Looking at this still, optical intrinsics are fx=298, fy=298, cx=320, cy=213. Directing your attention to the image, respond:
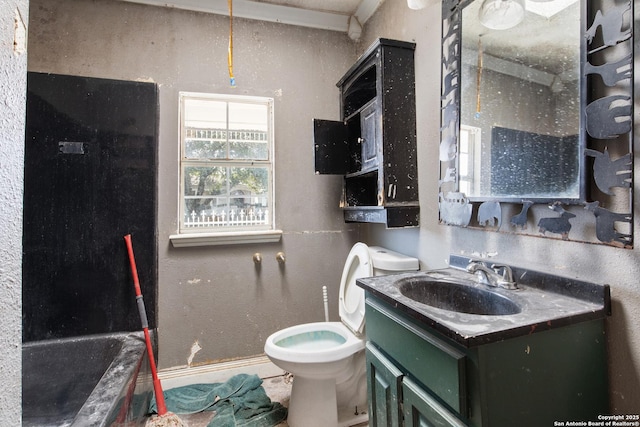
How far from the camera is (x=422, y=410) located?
33.8 inches

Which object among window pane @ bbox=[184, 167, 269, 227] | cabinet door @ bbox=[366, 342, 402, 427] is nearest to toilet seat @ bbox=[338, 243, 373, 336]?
cabinet door @ bbox=[366, 342, 402, 427]

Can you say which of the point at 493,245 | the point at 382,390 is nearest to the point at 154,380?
the point at 382,390

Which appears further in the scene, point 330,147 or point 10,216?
point 330,147

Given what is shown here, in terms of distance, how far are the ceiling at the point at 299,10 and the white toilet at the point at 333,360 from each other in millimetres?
1707

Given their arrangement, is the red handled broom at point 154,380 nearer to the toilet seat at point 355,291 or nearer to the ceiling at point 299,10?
the toilet seat at point 355,291

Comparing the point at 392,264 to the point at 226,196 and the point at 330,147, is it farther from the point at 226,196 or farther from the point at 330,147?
the point at 226,196

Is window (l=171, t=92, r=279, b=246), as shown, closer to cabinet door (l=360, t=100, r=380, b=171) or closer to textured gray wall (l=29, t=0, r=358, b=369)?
textured gray wall (l=29, t=0, r=358, b=369)

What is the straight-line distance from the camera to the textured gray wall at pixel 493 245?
2.59ft

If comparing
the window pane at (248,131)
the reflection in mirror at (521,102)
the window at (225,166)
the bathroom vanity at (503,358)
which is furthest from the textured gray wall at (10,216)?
the window pane at (248,131)

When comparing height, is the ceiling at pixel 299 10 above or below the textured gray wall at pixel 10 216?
above

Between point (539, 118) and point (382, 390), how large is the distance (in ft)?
3.59

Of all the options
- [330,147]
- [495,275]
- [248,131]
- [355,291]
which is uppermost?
[248,131]

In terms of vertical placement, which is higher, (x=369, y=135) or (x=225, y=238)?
(x=369, y=135)

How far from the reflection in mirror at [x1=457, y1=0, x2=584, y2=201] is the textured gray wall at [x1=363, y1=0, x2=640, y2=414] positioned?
154 millimetres
